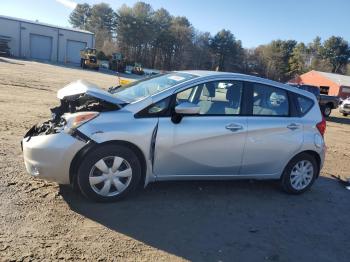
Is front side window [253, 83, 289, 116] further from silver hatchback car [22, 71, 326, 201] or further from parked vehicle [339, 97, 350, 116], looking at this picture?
parked vehicle [339, 97, 350, 116]

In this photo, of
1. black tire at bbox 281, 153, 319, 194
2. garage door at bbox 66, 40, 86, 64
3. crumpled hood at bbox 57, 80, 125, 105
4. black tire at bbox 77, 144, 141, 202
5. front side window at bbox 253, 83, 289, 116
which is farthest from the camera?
garage door at bbox 66, 40, 86, 64

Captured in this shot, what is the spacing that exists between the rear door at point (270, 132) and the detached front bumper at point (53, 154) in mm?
2376

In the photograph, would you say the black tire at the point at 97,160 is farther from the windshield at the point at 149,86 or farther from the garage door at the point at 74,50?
the garage door at the point at 74,50

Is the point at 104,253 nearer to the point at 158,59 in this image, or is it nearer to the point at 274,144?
the point at 274,144

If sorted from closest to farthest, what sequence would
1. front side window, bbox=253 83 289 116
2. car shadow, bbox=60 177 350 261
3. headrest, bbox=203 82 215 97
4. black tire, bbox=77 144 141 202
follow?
car shadow, bbox=60 177 350 261, black tire, bbox=77 144 141 202, headrest, bbox=203 82 215 97, front side window, bbox=253 83 289 116

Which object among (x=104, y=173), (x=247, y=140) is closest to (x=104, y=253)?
(x=104, y=173)

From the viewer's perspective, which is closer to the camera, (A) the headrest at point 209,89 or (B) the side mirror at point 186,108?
(B) the side mirror at point 186,108

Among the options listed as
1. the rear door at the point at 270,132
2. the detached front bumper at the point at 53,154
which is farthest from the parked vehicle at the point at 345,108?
the detached front bumper at the point at 53,154

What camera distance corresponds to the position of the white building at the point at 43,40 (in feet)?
188

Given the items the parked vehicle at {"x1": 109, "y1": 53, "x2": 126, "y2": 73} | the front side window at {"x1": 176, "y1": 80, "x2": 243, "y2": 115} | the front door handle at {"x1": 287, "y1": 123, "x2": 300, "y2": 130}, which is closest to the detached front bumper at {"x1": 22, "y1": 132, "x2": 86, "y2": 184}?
the front side window at {"x1": 176, "y1": 80, "x2": 243, "y2": 115}

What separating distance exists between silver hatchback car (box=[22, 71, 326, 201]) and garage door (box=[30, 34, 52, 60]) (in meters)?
58.0

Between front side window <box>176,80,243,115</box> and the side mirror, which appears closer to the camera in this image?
the side mirror

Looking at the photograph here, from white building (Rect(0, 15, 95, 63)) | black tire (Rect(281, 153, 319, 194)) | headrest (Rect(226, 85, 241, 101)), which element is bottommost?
black tire (Rect(281, 153, 319, 194))

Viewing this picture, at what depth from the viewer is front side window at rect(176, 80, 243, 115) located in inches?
216
